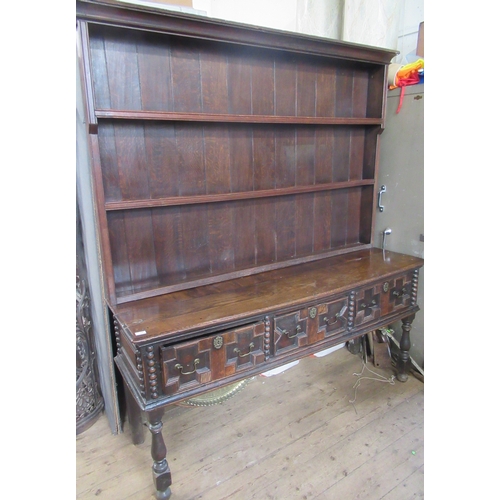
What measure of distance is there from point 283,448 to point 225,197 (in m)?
1.20

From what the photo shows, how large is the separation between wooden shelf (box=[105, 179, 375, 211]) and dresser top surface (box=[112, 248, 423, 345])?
0.39 metres

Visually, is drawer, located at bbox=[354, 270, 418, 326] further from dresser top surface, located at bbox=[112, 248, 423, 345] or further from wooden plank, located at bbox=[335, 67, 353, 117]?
wooden plank, located at bbox=[335, 67, 353, 117]

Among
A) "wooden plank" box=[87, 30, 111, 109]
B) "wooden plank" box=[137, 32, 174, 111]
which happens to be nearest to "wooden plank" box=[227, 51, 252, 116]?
"wooden plank" box=[137, 32, 174, 111]

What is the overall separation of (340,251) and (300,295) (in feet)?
2.20

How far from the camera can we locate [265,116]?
1.69 metres

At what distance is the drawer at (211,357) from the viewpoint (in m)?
1.34

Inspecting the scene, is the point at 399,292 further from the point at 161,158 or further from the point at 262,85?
the point at 161,158

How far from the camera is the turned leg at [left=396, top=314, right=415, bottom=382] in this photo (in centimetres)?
210

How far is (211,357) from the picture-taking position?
141 cm

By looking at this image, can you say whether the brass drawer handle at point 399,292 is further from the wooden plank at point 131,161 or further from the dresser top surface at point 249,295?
the wooden plank at point 131,161

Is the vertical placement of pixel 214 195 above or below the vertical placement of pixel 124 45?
below
